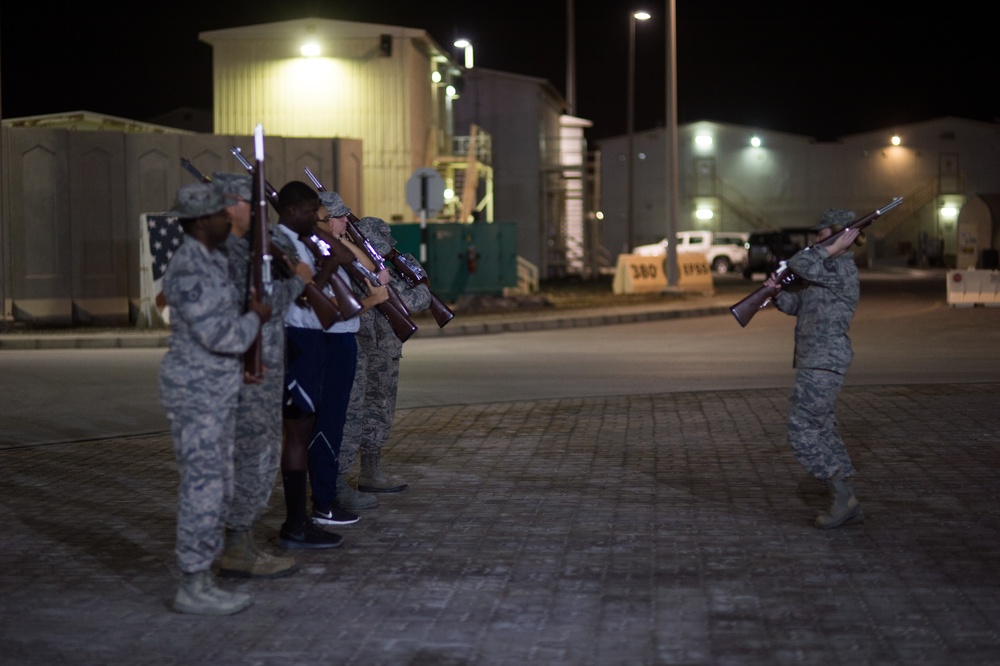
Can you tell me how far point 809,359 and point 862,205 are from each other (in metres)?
65.5

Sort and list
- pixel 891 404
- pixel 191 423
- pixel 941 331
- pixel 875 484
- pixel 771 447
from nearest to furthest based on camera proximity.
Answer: pixel 191 423, pixel 875 484, pixel 771 447, pixel 891 404, pixel 941 331

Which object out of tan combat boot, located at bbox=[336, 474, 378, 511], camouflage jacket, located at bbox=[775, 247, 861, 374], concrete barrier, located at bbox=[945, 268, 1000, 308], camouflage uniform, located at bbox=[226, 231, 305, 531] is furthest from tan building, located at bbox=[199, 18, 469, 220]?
camouflage uniform, located at bbox=[226, 231, 305, 531]

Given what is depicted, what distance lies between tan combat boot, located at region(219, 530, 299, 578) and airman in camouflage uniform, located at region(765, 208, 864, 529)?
9.87ft

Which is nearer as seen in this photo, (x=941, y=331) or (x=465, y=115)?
(x=941, y=331)

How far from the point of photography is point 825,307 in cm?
771

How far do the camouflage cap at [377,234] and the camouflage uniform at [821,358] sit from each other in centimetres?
255

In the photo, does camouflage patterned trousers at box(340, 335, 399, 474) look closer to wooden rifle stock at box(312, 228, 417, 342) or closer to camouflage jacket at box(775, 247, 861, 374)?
wooden rifle stock at box(312, 228, 417, 342)

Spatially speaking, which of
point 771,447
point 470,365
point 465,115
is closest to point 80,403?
point 470,365

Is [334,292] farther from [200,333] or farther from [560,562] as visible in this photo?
[560,562]

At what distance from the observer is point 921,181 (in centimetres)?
7044

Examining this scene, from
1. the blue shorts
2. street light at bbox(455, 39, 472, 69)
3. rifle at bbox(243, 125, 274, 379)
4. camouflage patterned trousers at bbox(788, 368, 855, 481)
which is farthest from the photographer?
street light at bbox(455, 39, 472, 69)

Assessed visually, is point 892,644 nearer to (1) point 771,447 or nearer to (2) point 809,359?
(2) point 809,359

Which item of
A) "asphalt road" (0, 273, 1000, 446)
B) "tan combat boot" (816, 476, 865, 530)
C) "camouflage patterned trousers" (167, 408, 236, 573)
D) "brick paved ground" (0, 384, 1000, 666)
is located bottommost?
"brick paved ground" (0, 384, 1000, 666)

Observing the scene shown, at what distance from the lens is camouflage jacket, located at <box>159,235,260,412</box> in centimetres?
588
